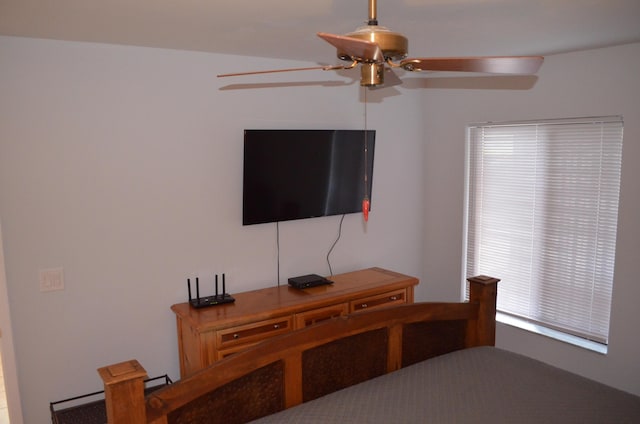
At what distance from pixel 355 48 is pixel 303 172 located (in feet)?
6.90

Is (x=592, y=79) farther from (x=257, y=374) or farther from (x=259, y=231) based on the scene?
(x=257, y=374)

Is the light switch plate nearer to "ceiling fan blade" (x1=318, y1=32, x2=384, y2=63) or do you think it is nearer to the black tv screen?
the black tv screen

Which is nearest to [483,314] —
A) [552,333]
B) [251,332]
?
[552,333]

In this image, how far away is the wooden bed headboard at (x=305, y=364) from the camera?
1.76 meters

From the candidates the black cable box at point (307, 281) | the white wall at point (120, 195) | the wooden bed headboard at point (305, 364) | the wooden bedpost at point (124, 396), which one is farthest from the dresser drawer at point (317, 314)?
the wooden bedpost at point (124, 396)

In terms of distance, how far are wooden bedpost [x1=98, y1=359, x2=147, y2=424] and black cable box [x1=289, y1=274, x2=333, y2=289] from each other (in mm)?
1882

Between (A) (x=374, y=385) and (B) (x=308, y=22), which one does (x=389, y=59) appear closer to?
(B) (x=308, y=22)

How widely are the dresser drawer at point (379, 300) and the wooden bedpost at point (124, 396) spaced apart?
1943 mm

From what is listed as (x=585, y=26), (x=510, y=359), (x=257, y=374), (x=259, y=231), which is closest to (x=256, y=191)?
(x=259, y=231)

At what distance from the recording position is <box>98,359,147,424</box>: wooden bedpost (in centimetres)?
168

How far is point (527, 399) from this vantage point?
213 centimetres

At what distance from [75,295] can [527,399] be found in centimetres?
247

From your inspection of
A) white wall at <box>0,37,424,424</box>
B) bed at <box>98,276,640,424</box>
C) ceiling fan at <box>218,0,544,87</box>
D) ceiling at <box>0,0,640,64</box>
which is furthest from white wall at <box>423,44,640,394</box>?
ceiling fan at <box>218,0,544,87</box>

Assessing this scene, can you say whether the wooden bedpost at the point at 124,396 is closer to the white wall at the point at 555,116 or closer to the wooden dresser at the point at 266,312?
the wooden dresser at the point at 266,312
